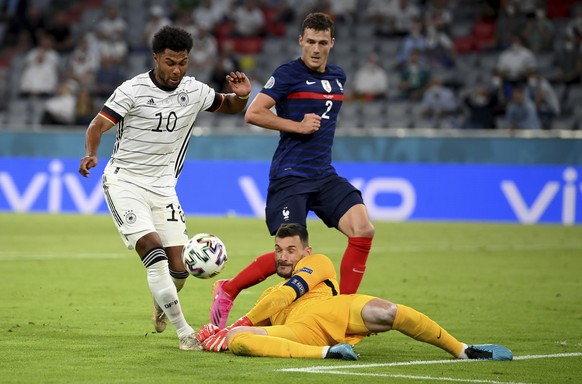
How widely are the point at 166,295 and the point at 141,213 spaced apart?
66 centimetres

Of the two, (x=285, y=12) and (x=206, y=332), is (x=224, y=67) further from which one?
(x=206, y=332)

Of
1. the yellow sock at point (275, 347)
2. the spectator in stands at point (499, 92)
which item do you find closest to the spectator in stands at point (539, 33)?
the spectator in stands at point (499, 92)

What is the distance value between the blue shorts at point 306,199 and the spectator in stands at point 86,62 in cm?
1794

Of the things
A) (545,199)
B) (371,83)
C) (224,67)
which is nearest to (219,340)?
(545,199)

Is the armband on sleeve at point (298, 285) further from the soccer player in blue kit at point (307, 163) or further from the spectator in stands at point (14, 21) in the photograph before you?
the spectator in stands at point (14, 21)

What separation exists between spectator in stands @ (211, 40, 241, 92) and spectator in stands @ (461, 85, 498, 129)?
16.3 feet

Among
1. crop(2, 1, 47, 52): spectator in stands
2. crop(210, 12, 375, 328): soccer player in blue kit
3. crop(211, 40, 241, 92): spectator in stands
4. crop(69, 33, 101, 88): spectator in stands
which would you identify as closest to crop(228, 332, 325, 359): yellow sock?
crop(210, 12, 375, 328): soccer player in blue kit

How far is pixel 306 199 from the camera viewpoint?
905 cm

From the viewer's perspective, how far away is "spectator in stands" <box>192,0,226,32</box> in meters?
27.4

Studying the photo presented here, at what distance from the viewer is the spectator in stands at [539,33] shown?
80.2 ft

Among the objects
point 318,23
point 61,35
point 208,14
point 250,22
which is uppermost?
point 208,14

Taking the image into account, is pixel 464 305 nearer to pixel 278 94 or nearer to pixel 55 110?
pixel 278 94

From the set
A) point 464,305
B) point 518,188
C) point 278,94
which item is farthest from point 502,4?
point 278,94

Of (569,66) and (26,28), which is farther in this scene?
(26,28)
